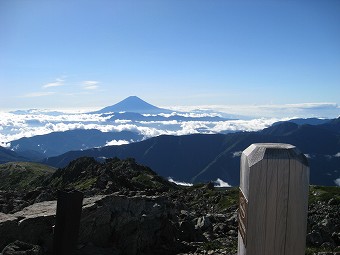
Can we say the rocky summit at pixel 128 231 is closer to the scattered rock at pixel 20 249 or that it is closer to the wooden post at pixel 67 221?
the scattered rock at pixel 20 249

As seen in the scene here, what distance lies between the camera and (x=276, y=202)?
4461mm

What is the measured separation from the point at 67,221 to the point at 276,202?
158 inches

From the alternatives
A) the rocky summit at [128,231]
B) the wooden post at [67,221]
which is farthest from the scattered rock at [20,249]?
the wooden post at [67,221]

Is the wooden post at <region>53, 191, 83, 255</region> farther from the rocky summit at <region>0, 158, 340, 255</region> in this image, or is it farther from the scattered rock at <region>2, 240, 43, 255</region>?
the rocky summit at <region>0, 158, 340, 255</region>

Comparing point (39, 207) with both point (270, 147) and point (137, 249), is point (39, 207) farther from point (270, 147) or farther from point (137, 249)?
point (270, 147)

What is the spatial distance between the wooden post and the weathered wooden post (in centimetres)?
353

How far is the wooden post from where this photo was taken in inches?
263

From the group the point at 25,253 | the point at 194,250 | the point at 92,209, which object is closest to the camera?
the point at 25,253

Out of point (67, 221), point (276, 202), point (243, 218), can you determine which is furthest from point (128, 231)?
point (276, 202)

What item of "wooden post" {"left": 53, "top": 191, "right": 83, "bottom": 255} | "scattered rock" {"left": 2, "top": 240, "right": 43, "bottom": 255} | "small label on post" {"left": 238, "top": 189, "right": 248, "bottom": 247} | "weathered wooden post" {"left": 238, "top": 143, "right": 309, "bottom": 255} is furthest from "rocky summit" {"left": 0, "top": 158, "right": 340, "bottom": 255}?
"weathered wooden post" {"left": 238, "top": 143, "right": 309, "bottom": 255}

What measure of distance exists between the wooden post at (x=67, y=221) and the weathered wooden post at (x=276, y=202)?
3531mm

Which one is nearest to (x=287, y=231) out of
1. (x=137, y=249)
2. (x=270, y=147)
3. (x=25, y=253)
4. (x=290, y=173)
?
(x=290, y=173)

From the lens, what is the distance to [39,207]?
20094 millimetres

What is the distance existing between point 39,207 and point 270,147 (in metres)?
18.3
